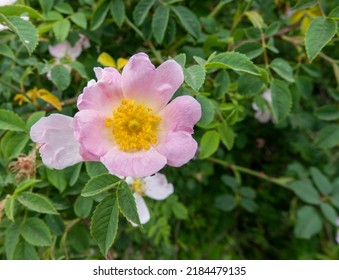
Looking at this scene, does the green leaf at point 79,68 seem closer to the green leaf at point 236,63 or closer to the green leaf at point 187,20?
the green leaf at point 187,20

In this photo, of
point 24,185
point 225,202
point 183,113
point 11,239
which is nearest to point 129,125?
point 183,113

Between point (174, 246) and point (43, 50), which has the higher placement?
point (43, 50)

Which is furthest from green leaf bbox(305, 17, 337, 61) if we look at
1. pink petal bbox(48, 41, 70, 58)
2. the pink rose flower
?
pink petal bbox(48, 41, 70, 58)

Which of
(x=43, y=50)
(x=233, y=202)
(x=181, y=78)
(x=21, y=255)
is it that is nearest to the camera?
(x=181, y=78)

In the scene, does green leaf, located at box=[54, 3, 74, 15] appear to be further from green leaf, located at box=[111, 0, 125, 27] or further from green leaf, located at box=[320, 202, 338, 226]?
green leaf, located at box=[320, 202, 338, 226]

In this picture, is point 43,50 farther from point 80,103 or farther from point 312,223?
point 312,223

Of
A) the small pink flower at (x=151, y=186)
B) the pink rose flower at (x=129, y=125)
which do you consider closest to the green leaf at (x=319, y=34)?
the pink rose flower at (x=129, y=125)

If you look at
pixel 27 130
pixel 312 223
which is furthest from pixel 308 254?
pixel 27 130
